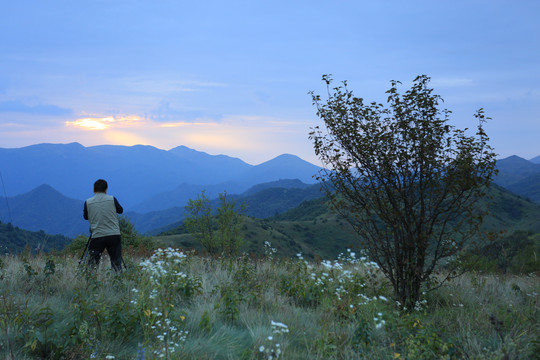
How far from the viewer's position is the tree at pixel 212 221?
23.1 m

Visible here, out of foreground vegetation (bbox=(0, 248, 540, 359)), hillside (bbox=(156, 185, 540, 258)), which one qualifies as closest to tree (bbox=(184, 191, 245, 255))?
foreground vegetation (bbox=(0, 248, 540, 359))

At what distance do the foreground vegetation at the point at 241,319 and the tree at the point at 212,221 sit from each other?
16.4 metres

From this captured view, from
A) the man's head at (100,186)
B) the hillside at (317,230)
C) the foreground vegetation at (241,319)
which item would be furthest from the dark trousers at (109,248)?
the hillside at (317,230)

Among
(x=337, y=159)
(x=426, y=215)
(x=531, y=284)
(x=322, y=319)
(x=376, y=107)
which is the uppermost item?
(x=376, y=107)

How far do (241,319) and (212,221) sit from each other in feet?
69.6

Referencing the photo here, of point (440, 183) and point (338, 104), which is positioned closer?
point (440, 183)

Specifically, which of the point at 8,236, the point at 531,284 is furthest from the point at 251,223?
Result: the point at 531,284

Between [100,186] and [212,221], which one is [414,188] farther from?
[212,221]

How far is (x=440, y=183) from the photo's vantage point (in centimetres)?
528

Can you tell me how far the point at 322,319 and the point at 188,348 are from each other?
5.49 feet

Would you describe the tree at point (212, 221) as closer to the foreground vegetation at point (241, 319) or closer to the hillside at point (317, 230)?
the foreground vegetation at point (241, 319)

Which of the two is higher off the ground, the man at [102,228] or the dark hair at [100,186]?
the dark hair at [100,186]

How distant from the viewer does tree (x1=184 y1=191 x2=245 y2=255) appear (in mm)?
23062

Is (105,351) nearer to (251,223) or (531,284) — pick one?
(531,284)
